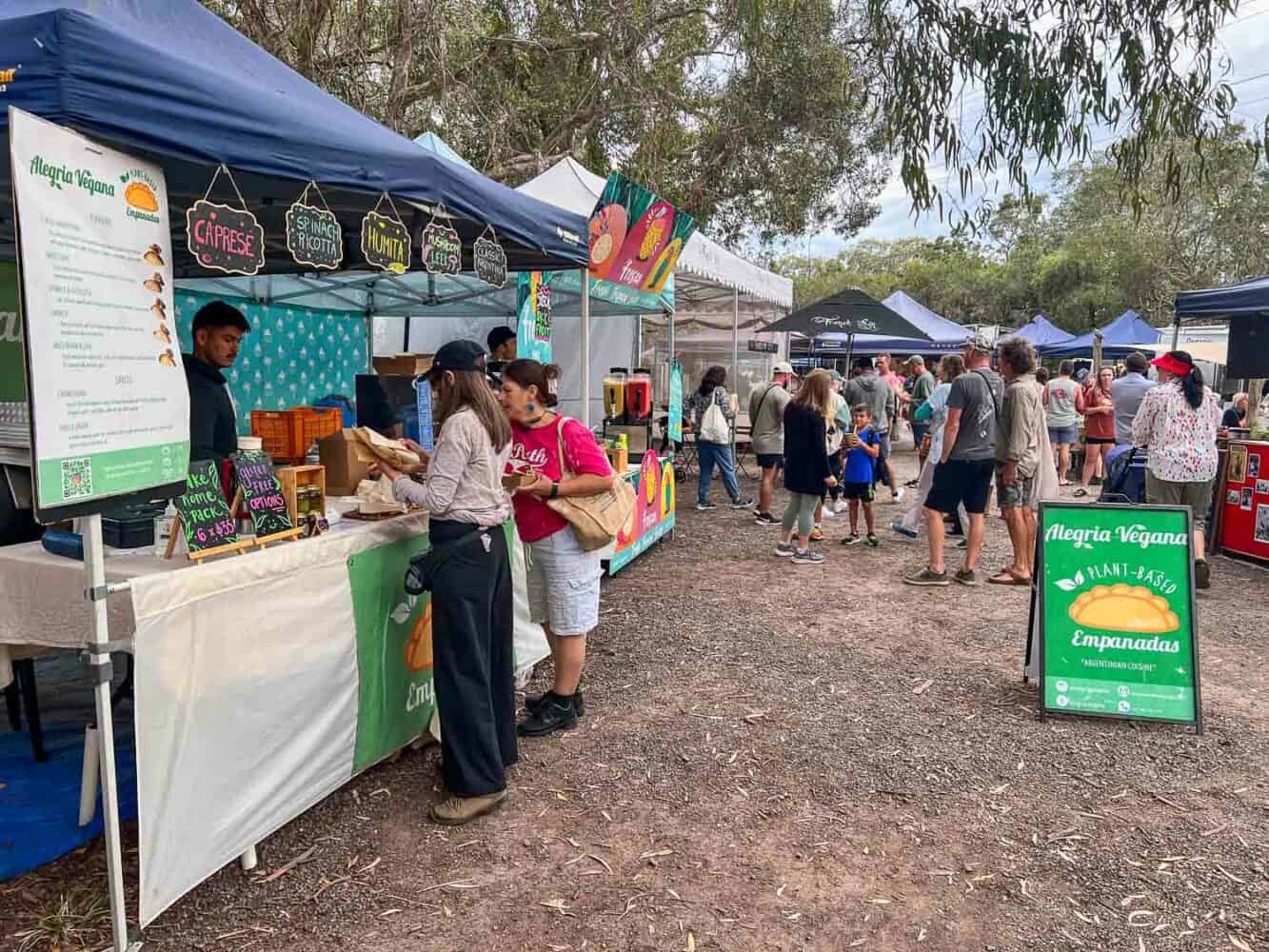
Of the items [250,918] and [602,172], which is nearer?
[250,918]

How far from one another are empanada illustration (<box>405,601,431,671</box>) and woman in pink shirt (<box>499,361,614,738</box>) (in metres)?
0.51

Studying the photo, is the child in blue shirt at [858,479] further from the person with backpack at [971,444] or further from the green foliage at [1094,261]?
the green foliage at [1094,261]

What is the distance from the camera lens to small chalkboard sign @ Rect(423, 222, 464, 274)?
3.66 meters

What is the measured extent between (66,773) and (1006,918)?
326 cm

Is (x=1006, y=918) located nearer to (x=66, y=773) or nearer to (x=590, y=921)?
(x=590, y=921)

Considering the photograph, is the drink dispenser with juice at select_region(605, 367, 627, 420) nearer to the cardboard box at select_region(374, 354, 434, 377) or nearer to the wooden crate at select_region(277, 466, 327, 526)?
the cardboard box at select_region(374, 354, 434, 377)

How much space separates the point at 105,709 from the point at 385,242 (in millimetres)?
1978

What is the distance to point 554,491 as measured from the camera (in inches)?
138

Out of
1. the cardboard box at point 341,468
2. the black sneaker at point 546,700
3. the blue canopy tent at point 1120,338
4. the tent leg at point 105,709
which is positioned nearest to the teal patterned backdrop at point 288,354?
the cardboard box at point 341,468

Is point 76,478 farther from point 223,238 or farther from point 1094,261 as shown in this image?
point 1094,261

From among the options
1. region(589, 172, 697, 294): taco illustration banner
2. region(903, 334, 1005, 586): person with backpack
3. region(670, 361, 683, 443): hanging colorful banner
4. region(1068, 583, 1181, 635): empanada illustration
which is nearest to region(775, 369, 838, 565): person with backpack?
region(903, 334, 1005, 586): person with backpack

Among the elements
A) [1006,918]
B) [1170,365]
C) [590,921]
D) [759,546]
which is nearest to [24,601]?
[590,921]

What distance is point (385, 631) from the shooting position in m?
3.20

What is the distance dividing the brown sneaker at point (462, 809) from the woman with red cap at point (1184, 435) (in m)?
5.54
